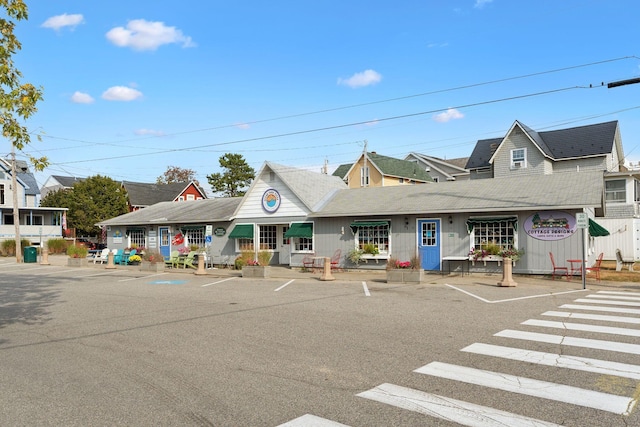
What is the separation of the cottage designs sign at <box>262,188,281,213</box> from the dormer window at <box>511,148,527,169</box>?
1987cm

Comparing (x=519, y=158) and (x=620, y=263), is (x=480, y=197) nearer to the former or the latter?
(x=620, y=263)

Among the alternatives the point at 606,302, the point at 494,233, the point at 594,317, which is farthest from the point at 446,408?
the point at 494,233

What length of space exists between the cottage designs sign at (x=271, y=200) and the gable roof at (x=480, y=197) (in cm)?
261

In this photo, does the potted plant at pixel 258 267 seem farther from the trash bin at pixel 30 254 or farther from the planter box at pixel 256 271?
the trash bin at pixel 30 254

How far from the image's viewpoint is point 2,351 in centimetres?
789

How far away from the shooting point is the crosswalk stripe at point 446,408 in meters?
4.68

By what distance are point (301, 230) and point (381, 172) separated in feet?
74.3

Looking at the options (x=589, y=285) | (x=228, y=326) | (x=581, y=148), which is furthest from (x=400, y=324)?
(x=581, y=148)

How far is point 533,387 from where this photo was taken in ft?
18.7

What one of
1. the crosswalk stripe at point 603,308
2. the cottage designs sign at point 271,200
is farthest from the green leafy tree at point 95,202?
the crosswalk stripe at point 603,308

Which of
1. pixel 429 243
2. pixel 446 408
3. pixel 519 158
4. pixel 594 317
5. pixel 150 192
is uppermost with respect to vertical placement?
Answer: pixel 519 158

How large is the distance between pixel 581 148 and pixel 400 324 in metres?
31.6

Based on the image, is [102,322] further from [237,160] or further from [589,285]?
[237,160]

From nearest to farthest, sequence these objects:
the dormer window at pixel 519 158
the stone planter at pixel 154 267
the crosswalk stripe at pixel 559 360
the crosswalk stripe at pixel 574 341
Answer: the crosswalk stripe at pixel 559 360 < the crosswalk stripe at pixel 574 341 < the stone planter at pixel 154 267 < the dormer window at pixel 519 158
